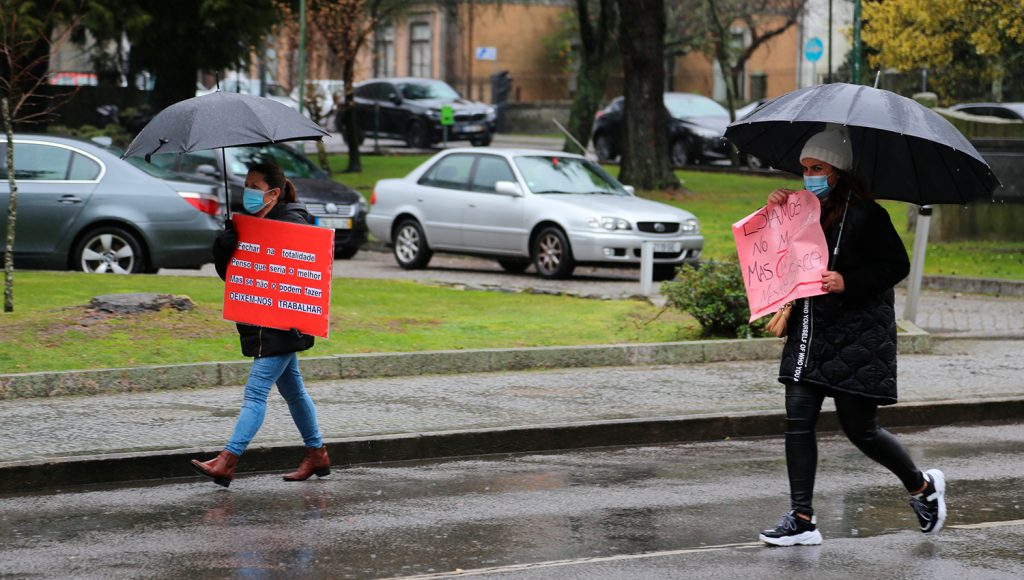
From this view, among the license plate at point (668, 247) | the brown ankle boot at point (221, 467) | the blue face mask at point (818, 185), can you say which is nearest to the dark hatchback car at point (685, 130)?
the license plate at point (668, 247)

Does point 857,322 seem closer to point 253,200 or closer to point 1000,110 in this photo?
point 253,200

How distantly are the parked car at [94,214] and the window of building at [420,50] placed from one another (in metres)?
42.3

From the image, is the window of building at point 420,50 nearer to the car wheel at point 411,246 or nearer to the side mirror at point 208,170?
the side mirror at point 208,170

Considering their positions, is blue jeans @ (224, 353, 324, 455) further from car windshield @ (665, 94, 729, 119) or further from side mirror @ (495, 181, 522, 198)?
car windshield @ (665, 94, 729, 119)

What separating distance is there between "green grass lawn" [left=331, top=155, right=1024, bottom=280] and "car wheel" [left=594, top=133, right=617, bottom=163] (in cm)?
330

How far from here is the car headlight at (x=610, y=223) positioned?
60.5 ft

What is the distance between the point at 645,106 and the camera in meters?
27.8

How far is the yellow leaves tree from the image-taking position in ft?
84.0

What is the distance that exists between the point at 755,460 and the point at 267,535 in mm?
3240

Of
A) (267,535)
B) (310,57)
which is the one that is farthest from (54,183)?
(310,57)

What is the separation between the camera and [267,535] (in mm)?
6922

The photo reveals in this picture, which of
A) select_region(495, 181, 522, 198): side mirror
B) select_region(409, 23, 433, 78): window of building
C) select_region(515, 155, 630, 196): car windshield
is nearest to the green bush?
select_region(495, 181, 522, 198): side mirror

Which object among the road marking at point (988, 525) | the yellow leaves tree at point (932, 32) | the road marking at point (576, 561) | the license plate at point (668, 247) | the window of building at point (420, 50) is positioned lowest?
the road marking at point (988, 525)

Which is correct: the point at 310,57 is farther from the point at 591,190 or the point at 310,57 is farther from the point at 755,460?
the point at 755,460
